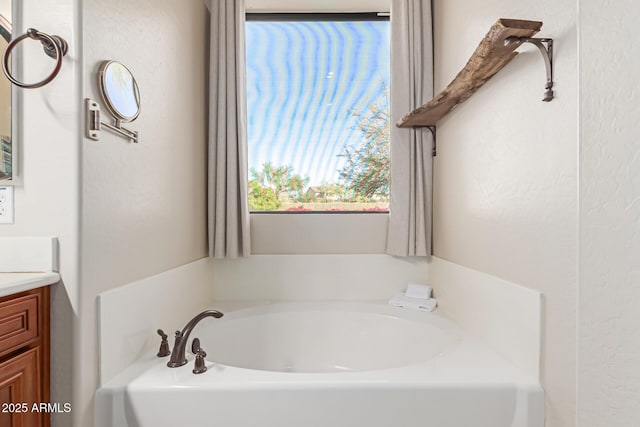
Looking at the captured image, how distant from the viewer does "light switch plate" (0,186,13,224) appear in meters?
1.02

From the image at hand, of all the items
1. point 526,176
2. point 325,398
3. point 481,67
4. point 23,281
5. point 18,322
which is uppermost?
point 481,67

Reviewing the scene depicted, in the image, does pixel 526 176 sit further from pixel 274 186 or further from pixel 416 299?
pixel 274 186

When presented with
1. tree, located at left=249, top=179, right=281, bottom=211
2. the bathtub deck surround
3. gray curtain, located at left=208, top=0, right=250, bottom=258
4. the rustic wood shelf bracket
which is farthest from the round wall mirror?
the bathtub deck surround

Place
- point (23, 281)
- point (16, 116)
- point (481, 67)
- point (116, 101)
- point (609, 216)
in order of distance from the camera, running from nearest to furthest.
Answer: point (609, 216) < point (23, 281) < point (16, 116) < point (116, 101) < point (481, 67)

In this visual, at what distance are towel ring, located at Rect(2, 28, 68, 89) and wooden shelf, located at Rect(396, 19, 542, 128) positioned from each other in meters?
1.31

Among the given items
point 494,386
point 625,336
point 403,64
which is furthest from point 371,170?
point 625,336

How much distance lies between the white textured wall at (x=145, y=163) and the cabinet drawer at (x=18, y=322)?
0.11m

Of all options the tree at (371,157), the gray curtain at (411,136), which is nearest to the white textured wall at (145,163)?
the tree at (371,157)

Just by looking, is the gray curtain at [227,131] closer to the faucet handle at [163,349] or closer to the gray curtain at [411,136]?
the faucet handle at [163,349]

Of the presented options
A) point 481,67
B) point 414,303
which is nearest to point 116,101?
point 481,67

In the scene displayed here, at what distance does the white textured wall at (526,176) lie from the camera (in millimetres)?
970

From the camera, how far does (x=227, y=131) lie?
2.08m

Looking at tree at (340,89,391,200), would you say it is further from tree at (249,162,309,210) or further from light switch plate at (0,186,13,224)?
light switch plate at (0,186,13,224)

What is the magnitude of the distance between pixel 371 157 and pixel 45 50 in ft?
5.83
